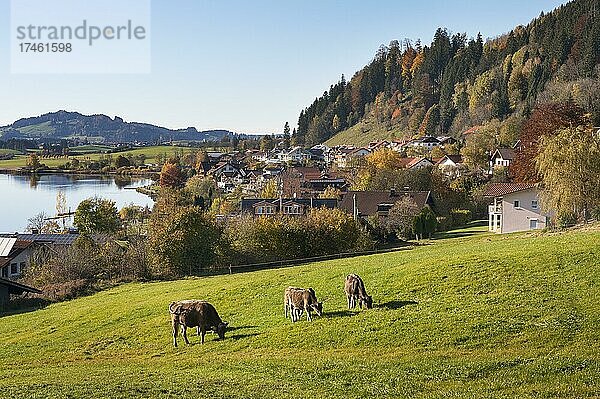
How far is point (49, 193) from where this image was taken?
131 meters

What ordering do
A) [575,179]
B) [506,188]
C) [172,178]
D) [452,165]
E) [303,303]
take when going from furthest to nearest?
[172,178]
[452,165]
[506,188]
[575,179]
[303,303]

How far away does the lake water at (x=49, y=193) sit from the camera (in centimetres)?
10062

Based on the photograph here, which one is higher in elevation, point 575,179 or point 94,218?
point 575,179

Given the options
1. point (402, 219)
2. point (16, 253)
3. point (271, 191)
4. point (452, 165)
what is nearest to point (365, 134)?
point (452, 165)

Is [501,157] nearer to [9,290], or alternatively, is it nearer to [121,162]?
[9,290]

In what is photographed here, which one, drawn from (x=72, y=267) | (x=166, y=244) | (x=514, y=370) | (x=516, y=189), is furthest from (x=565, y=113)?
(x=514, y=370)

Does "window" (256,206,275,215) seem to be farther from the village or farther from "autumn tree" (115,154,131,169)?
"autumn tree" (115,154,131,169)

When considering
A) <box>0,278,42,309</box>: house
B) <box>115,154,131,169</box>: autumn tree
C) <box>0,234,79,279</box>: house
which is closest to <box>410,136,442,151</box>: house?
<box>115,154,131,169</box>: autumn tree

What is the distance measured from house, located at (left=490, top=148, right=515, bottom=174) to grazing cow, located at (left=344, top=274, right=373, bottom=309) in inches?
3106

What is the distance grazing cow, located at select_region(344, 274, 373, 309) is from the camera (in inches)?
804

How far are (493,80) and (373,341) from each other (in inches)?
5611

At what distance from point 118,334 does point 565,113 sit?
5628cm

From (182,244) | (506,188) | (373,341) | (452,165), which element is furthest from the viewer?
(452,165)

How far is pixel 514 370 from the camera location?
1320cm
